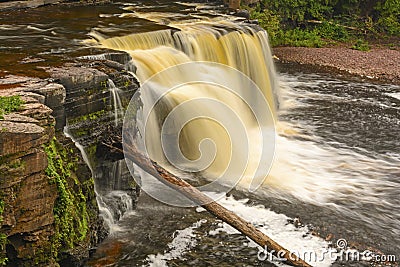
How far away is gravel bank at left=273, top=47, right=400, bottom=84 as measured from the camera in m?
15.2

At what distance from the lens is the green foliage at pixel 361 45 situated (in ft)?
58.7

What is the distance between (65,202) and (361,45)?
595 inches

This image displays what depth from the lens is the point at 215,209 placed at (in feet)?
18.9

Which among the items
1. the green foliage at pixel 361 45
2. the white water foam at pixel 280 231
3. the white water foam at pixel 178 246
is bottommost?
the white water foam at pixel 178 246

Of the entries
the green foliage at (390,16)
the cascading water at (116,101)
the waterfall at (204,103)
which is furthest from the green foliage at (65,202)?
the green foliage at (390,16)

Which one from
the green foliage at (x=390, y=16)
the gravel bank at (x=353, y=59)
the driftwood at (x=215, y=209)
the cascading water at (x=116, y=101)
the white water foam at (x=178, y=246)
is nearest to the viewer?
the driftwood at (x=215, y=209)

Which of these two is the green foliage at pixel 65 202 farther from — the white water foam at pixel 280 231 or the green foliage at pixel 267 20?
the green foliage at pixel 267 20

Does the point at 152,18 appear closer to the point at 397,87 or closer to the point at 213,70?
the point at 213,70

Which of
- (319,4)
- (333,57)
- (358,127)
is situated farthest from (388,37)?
(358,127)

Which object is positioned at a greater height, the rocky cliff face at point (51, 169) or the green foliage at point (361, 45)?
the rocky cliff face at point (51, 169)

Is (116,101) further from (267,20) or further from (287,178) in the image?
(267,20)

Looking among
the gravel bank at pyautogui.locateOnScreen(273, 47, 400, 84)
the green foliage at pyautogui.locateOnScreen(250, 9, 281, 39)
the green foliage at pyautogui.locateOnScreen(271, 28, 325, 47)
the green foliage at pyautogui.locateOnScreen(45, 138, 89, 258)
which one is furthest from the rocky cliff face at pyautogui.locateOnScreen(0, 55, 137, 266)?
the green foliage at pyautogui.locateOnScreen(271, 28, 325, 47)

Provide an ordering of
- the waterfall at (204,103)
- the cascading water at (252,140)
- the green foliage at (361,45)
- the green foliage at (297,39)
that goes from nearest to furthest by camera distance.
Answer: the cascading water at (252,140), the waterfall at (204,103), the green foliage at (361,45), the green foliage at (297,39)

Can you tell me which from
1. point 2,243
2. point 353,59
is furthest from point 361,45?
point 2,243
